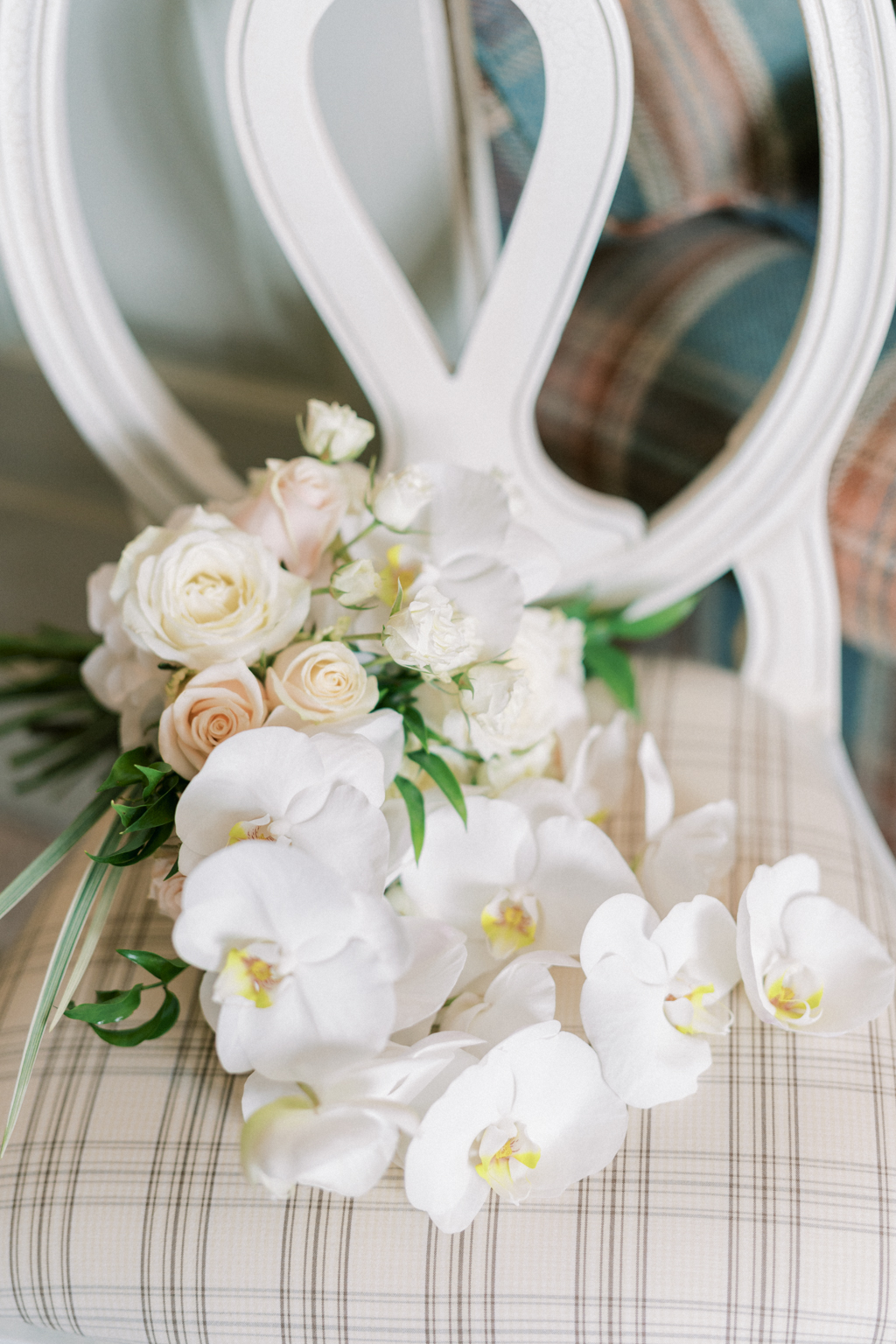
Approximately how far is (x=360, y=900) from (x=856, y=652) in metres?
0.76

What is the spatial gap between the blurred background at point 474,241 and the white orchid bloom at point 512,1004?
1.60ft

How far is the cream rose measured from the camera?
0.46 metres

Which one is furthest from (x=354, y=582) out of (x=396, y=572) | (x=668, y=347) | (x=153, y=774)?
(x=668, y=347)

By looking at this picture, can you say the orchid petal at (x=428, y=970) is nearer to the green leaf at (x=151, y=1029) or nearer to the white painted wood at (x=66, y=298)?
the green leaf at (x=151, y=1029)

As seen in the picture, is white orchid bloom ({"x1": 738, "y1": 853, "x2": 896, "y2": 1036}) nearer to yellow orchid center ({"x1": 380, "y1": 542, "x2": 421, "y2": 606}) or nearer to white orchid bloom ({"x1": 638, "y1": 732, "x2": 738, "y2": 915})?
white orchid bloom ({"x1": 638, "y1": 732, "x2": 738, "y2": 915})

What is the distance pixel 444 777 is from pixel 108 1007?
206 mm

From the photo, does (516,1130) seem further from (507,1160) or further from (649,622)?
(649,622)

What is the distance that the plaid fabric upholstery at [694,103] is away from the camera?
70 cm

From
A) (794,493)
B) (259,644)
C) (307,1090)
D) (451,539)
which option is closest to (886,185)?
(794,493)

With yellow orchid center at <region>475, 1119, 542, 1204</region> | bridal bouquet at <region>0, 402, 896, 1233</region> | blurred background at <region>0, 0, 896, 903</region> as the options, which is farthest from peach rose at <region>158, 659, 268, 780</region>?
blurred background at <region>0, 0, 896, 903</region>

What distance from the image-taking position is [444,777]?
0.50m

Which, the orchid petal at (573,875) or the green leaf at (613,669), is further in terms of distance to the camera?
the green leaf at (613,669)

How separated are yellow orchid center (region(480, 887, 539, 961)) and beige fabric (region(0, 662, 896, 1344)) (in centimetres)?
11

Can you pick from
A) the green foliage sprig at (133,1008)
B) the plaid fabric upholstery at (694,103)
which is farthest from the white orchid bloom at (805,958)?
the plaid fabric upholstery at (694,103)
